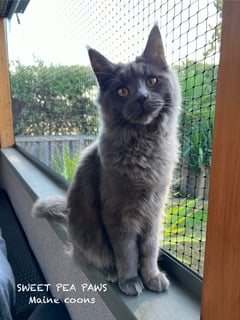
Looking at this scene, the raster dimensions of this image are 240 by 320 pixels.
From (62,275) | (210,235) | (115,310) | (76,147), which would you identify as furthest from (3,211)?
(210,235)

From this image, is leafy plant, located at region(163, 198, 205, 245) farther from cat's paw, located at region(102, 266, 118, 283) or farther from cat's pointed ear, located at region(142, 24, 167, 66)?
cat's pointed ear, located at region(142, 24, 167, 66)

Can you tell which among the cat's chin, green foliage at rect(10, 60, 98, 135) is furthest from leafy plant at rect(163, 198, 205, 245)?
green foliage at rect(10, 60, 98, 135)

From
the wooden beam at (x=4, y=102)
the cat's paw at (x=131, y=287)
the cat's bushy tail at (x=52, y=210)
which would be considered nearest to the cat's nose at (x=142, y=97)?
the cat's paw at (x=131, y=287)

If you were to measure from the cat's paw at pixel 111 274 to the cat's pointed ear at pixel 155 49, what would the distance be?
1.87 ft

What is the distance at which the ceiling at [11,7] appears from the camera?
6.49 feet

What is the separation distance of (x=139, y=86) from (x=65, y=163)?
2.89 ft

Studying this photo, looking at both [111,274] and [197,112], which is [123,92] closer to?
[197,112]

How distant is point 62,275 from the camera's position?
1.06 m

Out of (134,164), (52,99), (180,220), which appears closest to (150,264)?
(180,220)

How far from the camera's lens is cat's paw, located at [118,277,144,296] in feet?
2.18

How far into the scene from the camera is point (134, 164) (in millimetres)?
664

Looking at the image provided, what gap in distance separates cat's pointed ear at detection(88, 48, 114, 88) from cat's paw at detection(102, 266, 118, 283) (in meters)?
0.51

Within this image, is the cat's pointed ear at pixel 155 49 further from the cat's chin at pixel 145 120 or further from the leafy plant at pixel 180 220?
the leafy plant at pixel 180 220

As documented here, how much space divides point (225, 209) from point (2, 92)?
260 cm
